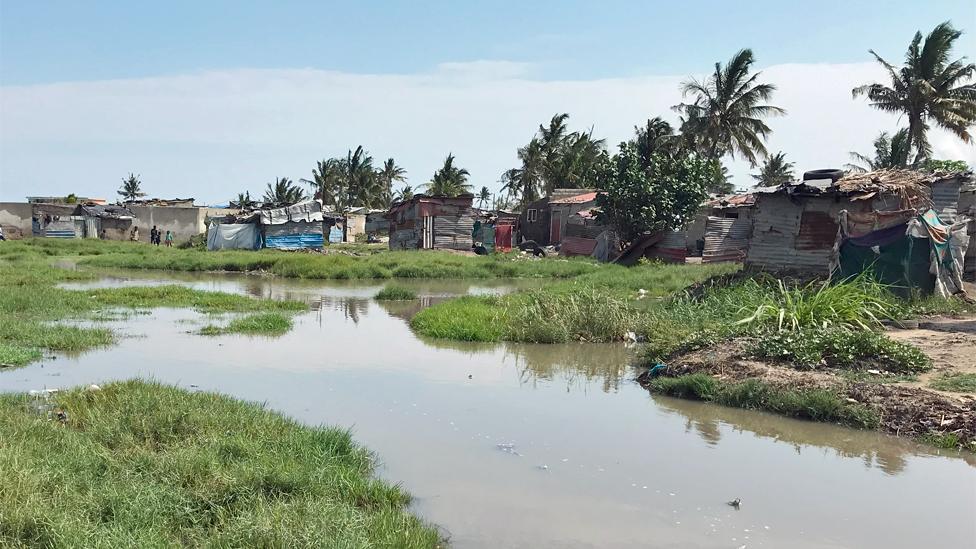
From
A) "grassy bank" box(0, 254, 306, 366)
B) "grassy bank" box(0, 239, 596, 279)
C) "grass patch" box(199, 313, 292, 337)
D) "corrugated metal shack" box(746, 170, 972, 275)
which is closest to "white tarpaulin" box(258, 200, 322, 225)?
"grassy bank" box(0, 239, 596, 279)

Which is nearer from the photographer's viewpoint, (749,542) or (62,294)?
(749,542)

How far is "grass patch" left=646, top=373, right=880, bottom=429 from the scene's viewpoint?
7.50m

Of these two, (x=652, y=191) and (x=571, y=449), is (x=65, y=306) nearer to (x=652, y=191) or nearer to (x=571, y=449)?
(x=571, y=449)

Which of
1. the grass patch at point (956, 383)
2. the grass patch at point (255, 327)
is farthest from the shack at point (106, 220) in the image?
the grass patch at point (956, 383)

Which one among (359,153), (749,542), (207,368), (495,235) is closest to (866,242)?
(749,542)

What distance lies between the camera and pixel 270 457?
5.55 meters

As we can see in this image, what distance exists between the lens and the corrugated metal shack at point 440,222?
33.4 m

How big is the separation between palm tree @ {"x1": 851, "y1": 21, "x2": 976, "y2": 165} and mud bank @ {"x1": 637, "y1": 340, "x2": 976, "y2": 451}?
2160 cm

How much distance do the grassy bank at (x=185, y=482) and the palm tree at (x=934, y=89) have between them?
2681 centimetres

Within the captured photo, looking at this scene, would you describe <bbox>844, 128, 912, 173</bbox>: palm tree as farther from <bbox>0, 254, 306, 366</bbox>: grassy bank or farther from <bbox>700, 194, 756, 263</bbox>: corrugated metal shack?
<bbox>0, 254, 306, 366</bbox>: grassy bank

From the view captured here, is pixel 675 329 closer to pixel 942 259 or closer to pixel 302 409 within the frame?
pixel 942 259

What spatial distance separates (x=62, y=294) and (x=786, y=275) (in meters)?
14.8

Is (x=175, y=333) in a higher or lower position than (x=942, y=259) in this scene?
lower

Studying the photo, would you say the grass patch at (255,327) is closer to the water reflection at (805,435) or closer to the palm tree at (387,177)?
the water reflection at (805,435)
